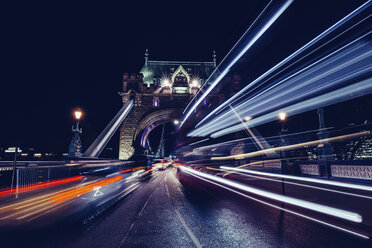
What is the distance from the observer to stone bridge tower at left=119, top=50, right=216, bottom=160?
34.0 m

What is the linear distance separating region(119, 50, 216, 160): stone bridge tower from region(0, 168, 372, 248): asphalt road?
28.8 meters

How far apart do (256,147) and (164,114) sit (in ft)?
57.8

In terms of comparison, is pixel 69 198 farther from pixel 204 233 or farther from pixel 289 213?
pixel 289 213

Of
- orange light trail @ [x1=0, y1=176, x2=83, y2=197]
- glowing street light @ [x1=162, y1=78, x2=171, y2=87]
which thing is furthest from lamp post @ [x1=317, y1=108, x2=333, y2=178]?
glowing street light @ [x1=162, y1=78, x2=171, y2=87]

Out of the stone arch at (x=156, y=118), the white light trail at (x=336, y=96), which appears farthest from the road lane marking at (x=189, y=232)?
the stone arch at (x=156, y=118)

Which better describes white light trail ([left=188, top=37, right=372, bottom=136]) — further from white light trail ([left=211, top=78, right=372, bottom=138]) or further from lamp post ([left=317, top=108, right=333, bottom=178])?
lamp post ([left=317, top=108, right=333, bottom=178])

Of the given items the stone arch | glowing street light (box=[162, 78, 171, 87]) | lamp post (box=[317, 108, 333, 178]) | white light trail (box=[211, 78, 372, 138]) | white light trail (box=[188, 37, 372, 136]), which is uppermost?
glowing street light (box=[162, 78, 171, 87])

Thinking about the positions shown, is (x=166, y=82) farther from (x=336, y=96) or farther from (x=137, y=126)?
(x=336, y=96)

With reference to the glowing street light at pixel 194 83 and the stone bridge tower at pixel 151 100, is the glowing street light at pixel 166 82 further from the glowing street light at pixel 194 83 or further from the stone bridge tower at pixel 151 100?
the glowing street light at pixel 194 83

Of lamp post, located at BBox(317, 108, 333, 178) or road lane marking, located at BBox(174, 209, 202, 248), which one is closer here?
road lane marking, located at BBox(174, 209, 202, 248)

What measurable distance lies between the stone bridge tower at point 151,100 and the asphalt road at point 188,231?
28.8m

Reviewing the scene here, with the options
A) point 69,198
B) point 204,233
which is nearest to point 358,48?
point 204,233

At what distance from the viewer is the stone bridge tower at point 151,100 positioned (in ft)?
111

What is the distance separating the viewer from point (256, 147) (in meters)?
32.8
